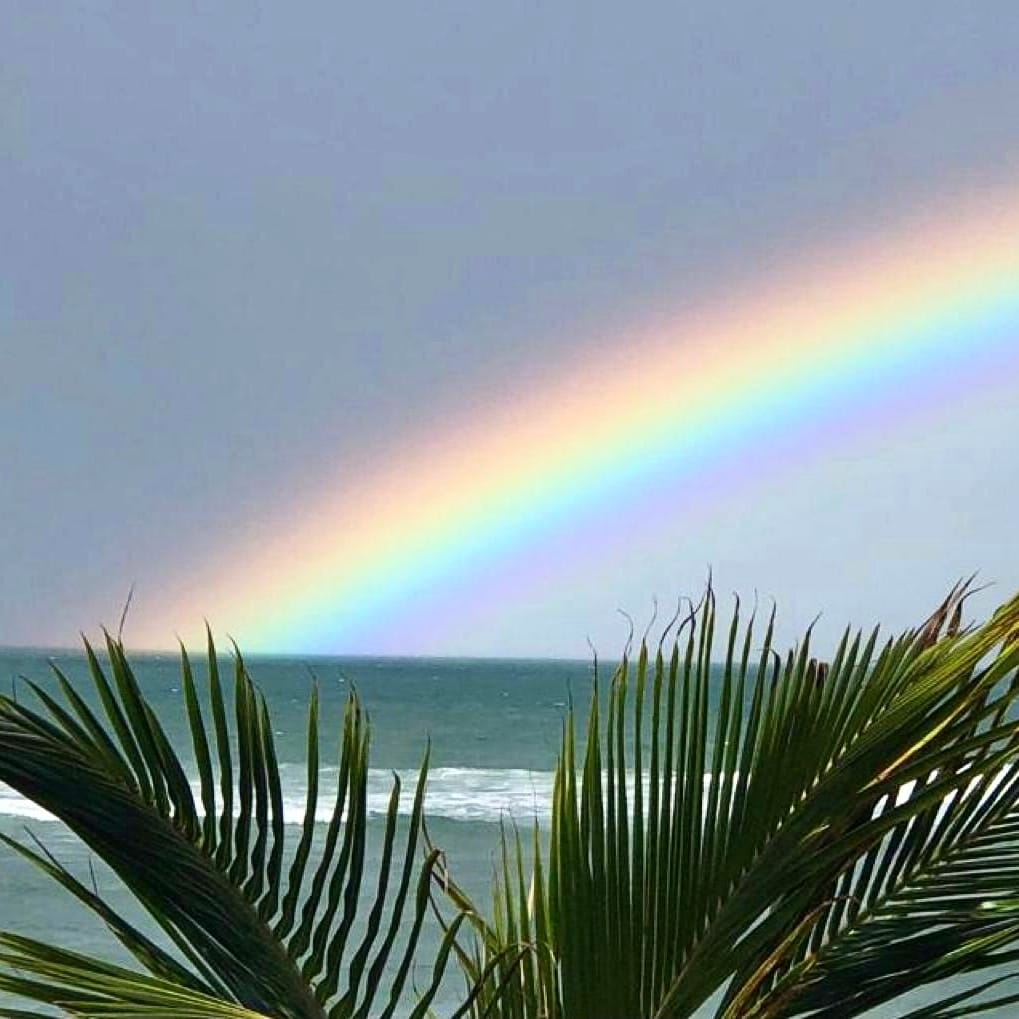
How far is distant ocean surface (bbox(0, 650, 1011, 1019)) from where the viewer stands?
593 inches

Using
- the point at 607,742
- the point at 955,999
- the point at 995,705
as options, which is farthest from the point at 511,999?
the point at 995,705

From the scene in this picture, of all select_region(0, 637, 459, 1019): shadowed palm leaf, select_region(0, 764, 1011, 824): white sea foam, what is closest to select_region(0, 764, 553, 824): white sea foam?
select_region(0, 764, 1011, 824): white sea foam

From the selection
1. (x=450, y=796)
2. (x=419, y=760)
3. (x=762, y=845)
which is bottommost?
(x=762, y=845)

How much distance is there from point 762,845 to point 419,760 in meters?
48.5

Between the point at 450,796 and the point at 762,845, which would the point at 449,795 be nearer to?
the point at 450,796

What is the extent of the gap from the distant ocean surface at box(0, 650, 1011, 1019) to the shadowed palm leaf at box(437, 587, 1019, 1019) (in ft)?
0.49

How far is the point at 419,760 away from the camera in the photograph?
49219 mm

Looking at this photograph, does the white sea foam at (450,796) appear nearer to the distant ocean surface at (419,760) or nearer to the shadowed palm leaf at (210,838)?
the distant ocean surface at (419,760)

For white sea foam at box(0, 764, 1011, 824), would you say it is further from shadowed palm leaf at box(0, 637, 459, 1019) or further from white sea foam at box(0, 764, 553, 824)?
shadowed palm leaf at box(0, 637, 459, 1019)

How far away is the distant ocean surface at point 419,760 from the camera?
15055 mm

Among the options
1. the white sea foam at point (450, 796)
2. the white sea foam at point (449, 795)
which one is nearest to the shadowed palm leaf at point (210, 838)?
the white sea foam at point (449, 795)

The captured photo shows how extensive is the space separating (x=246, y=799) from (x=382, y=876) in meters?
0.18

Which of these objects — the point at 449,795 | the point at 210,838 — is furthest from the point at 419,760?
the point at 210,838

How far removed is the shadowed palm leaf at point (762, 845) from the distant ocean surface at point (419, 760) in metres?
0.15
